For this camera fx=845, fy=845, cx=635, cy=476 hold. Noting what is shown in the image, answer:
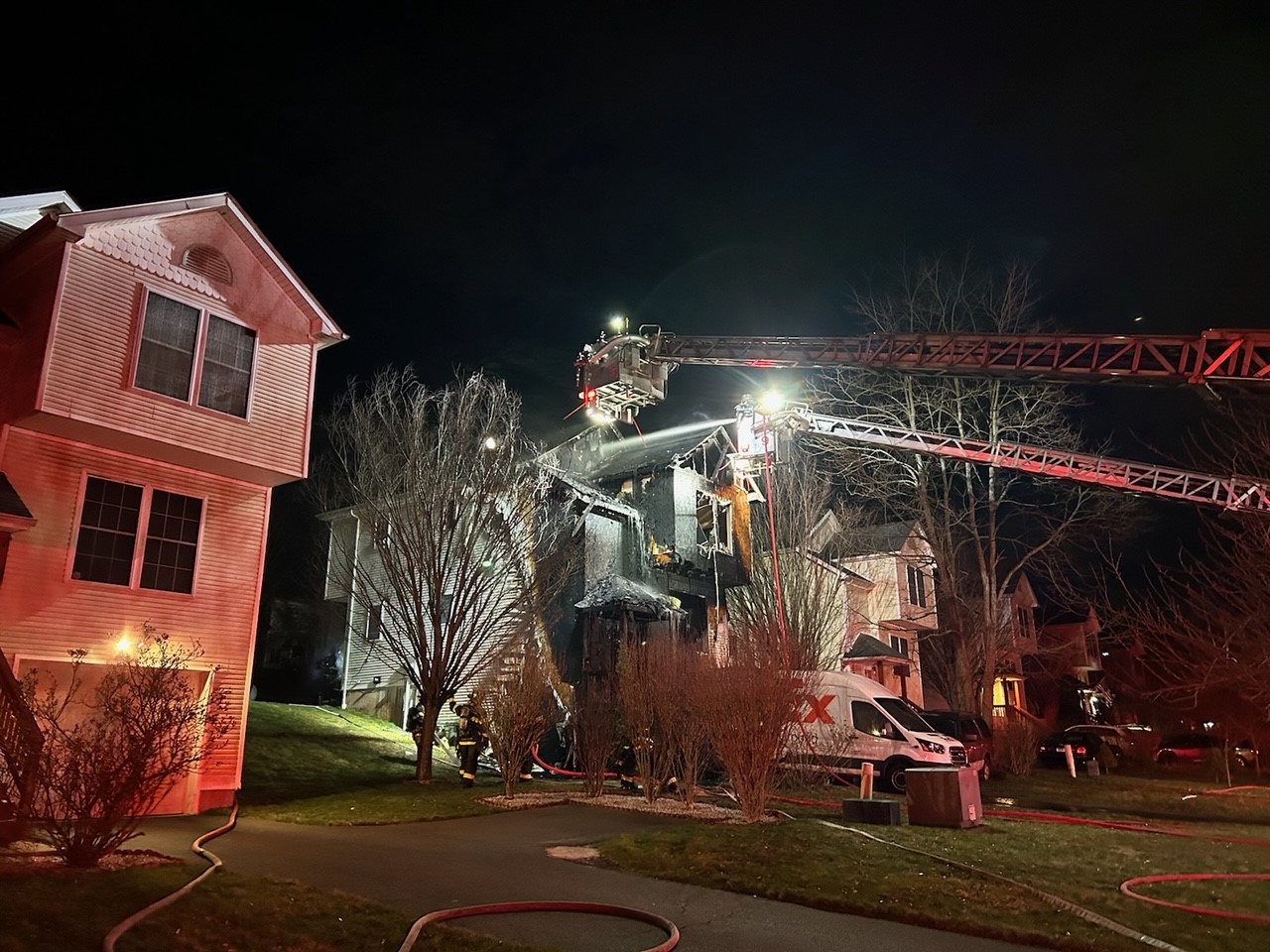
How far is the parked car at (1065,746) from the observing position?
2984 centimetres

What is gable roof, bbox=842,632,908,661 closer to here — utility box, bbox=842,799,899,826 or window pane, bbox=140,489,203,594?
utility box, bbox=842,799,899,826

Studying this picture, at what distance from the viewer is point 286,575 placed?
4012 cm

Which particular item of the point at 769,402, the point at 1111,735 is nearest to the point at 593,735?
the point at 769,402

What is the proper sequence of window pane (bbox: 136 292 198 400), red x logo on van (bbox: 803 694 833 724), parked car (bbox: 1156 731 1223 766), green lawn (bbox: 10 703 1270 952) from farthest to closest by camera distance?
parked car (bbox: 1156 731 1223 766), red x logo on van (bbox: 803 694 833 724), window pane (bbox: 136 292 198 400), green lawn (bbox: 10 703 1270 952)

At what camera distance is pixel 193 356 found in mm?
14492

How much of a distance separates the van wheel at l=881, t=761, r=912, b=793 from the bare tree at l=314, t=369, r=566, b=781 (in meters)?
8.75

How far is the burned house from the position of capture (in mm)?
27016

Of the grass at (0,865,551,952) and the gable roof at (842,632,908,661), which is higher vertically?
the gable roof at (842,632,908,661)

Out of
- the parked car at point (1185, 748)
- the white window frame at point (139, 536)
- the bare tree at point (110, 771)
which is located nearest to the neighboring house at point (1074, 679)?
the parked car at point (1185, 748)

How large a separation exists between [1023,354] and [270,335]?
15005 millimetres

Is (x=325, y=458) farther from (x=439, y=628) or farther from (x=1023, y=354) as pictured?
(x=1023, y=354)

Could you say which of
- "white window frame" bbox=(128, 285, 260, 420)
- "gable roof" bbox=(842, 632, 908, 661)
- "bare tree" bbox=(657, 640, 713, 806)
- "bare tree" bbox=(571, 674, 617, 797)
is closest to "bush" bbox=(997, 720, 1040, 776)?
"gable roof" bbox=(842, 632, 908, 661)

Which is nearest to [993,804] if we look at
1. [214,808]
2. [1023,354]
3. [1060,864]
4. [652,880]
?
[1060,864]

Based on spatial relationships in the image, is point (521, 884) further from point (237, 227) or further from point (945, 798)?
point (237, 227)
